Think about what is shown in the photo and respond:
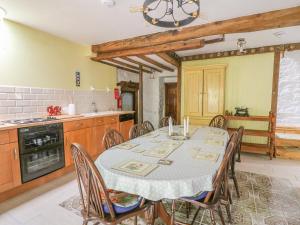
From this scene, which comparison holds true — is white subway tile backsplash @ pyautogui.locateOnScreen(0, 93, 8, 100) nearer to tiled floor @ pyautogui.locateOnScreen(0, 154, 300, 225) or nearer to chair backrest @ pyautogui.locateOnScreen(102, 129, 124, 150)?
tiled floor @ pyautogui.locateOnScreen(0, 154, 300, 225)

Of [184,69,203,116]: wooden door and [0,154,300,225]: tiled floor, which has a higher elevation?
[184,69,203,116]: wooden door


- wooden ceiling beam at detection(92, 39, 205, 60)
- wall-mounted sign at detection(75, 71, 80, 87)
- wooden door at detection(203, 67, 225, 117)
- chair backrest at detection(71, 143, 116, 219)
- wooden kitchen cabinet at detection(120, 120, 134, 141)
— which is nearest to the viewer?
chair backrest at detection(71, 143, 116, 219)

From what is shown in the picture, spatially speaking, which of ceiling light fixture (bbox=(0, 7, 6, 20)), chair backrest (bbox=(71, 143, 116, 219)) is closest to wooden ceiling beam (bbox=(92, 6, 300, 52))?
ceiling light fixture (bbox=(0, 7, 6, 20))

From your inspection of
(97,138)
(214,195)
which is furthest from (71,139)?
(214,195)

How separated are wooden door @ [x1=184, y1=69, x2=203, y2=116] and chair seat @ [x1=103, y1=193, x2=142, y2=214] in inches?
140

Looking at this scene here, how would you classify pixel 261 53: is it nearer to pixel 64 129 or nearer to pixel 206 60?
pixel 206 60

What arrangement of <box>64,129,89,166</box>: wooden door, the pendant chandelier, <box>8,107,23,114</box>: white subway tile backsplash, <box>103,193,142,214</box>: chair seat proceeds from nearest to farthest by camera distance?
<box>103,193,142,214</box>: chair seat < the pendant chandelier < <box>8,107,23,114</box>: white subway tile backsplash < <box>64,129,89,166</box>: wooden door

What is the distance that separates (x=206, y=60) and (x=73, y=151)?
432cm

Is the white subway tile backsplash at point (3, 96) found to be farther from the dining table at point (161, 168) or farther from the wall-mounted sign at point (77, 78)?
the dining table at point (161, 168)

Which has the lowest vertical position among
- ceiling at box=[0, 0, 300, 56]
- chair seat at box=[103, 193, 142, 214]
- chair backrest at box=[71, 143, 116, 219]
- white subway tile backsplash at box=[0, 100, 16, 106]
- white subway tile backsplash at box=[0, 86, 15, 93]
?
chair seat at box=[103, 193, 142, 214]

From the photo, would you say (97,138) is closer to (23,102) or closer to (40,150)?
(40,150)

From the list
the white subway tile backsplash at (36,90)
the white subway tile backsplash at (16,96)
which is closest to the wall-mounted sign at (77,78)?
the white subway tile backsplash at (36,90)

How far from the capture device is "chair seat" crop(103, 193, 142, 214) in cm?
129

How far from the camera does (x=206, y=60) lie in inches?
185
